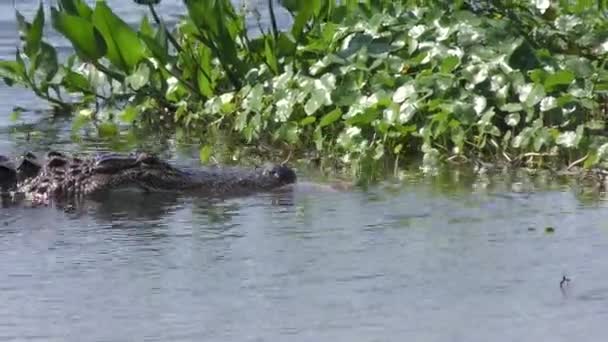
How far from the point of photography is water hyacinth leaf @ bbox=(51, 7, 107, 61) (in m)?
8.95

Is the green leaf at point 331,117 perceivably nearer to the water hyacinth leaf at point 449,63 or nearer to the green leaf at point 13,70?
the water hyacinth leaf at point 449,63

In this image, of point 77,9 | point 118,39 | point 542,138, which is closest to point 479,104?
point 542,138

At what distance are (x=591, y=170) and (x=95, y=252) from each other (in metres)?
2.36

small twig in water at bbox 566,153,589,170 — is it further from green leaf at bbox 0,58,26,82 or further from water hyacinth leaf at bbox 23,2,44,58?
green leaf at bbox 0,58,26,82

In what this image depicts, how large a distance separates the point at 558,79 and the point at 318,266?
2164mm

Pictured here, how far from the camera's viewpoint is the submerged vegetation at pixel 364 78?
7.79m

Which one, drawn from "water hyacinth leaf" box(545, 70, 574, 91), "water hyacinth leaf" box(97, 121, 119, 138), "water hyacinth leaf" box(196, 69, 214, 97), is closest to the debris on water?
"water hyacinth leaf" box(545, 70, 574, 91)

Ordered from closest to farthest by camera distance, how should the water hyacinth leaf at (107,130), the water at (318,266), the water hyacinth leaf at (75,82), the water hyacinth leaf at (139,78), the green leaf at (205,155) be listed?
the water at (318,266)
the green leaf at (205,155)
the water hyacinth leaf at (139,78)
the water hyacinth leaf at (107,130)
the water hyacinth leaf at (75,82)

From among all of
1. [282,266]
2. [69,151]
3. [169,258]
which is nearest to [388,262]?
[282,266]

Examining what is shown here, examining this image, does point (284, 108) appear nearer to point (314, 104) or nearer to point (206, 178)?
point (314, 104)

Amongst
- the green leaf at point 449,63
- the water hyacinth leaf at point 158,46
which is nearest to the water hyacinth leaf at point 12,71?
the water hyacinth leaf at point 158,46

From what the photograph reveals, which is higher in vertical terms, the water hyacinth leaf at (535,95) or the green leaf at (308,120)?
the water hyacinth leaf at (535,95)

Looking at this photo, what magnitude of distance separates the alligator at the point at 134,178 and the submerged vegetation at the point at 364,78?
1.65 ft

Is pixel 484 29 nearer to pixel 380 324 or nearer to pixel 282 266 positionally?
pixel 282 266
